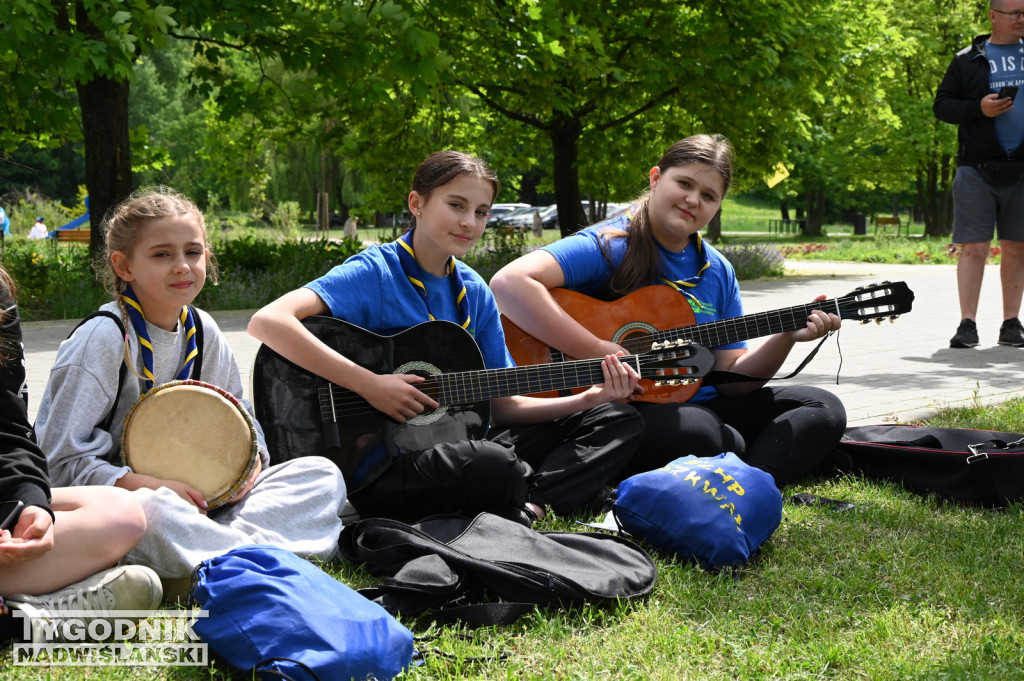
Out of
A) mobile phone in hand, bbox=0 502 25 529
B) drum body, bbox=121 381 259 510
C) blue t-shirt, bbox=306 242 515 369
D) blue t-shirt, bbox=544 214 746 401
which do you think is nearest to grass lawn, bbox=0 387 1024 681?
mobile phone in hand, bbox=0 502 25 529

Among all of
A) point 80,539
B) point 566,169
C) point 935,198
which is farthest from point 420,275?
point 935,198

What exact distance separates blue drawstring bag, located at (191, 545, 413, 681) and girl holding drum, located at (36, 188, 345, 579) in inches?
17.9

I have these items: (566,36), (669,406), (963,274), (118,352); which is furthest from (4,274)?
(566,36)

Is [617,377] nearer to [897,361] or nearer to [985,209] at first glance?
[897,361]

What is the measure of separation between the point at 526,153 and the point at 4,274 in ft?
51.4

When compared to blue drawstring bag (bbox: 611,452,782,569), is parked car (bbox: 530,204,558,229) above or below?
above

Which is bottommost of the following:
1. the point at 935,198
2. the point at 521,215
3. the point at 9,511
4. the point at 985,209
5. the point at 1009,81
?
the point at 9,511

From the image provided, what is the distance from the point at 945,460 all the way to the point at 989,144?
443 centimetres

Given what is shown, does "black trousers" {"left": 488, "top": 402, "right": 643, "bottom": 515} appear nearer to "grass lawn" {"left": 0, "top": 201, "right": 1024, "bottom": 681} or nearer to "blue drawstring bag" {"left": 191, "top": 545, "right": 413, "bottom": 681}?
"grass lawn" {"left": 0, "top": 201, "right": 1024, "bottom": 681}

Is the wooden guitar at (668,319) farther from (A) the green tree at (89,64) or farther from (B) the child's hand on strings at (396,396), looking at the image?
(A) the green tree at (89,64)

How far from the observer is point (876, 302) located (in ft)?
14.3

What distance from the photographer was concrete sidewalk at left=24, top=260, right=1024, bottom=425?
19.6 feet

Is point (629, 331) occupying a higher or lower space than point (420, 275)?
lower

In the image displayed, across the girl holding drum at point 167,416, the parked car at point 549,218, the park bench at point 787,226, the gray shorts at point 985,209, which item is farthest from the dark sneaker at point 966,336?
the parked car at point 549,218
